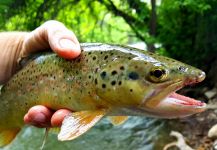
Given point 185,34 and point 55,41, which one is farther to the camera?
point 185,34

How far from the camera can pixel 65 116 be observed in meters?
2.65

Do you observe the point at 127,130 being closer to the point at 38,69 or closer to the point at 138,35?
the point at 138,35

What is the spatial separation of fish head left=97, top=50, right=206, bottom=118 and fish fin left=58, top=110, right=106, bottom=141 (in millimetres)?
122

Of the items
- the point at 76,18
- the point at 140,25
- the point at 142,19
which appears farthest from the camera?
the point at 76,18

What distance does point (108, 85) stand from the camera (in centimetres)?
257

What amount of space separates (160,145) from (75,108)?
16.0 ft

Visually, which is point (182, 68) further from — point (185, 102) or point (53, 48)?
point (53, 48)

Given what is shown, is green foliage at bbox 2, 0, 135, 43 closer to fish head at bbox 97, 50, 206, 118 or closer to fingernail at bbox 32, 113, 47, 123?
fingernail at bbox 32, 113, 47, 123

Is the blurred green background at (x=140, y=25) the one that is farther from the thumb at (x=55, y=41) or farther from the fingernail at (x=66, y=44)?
the fingernail at (x=66, y=44)

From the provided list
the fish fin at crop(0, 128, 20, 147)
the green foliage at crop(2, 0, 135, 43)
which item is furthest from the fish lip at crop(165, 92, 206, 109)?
the green foliage at crop(2, 0, 135, 43)

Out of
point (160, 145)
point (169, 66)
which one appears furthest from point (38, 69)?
point (160, 145)

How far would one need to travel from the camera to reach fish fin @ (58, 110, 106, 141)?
2.49 metres

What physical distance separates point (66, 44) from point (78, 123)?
1.78 feet

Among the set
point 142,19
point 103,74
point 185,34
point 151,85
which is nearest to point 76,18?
point 142,19
